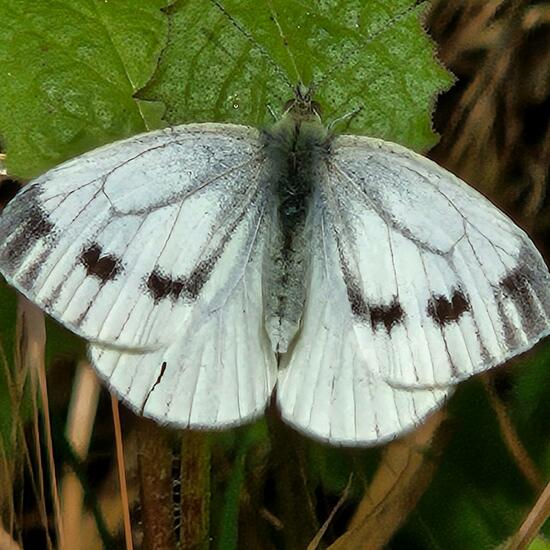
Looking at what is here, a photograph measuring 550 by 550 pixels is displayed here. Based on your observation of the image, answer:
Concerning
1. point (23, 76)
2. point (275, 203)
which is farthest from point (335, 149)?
point (23, 76)

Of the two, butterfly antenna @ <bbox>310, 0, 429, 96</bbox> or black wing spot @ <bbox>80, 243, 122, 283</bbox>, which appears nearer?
black wing spot @ <bbox>80, 243, 122, 283</bbox>

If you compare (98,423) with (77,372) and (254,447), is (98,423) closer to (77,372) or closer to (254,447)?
(77,372)

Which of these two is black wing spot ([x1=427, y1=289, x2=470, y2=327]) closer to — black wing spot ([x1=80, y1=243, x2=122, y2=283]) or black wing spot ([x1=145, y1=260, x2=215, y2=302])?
black wing spot ([x1=145, y1=260, x2=215, y2=302])

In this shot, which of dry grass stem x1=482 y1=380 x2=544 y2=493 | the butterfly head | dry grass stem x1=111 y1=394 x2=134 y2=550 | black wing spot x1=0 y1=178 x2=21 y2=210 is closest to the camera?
the butterfly head

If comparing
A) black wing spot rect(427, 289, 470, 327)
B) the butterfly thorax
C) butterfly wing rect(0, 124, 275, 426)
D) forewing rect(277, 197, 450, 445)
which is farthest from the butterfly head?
black wing spot rect(427, 289, 470, 327)

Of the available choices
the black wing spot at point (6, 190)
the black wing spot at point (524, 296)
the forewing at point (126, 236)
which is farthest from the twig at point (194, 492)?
the black wing spot at point (524, 296)

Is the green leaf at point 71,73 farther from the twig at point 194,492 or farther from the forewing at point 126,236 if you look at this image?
the twig at point 194,492

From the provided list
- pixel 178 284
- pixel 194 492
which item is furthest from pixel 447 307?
pixel 194 492
